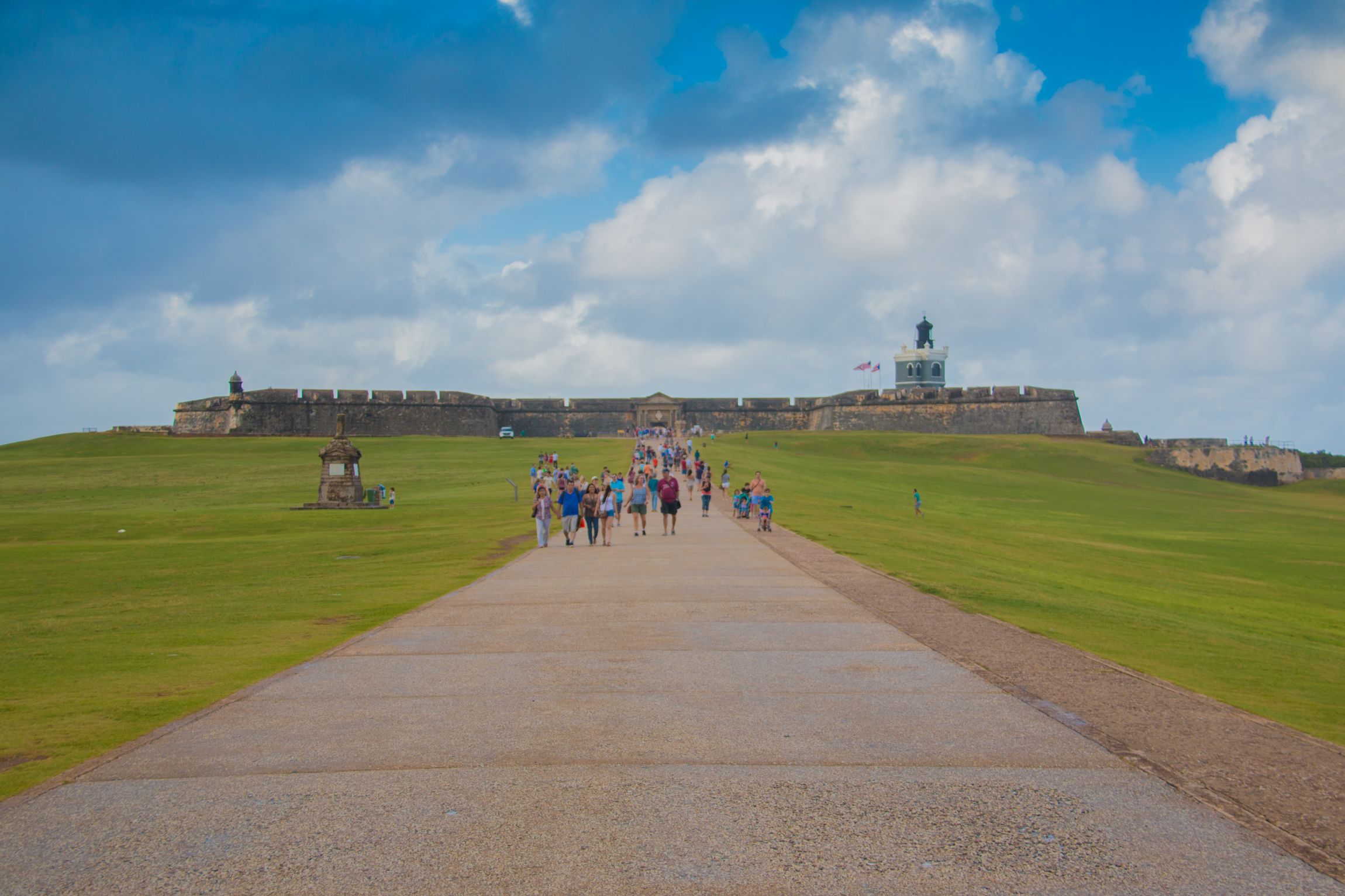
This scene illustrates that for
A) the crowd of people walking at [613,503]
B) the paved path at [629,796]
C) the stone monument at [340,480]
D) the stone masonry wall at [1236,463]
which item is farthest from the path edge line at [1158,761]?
the stone masonry wall at [1236,463]

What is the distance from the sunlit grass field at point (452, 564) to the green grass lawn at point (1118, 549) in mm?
78

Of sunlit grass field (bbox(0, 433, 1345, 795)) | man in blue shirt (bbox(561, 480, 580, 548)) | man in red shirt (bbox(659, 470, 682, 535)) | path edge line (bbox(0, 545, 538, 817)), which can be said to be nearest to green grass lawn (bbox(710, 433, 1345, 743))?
sunlit grass field (bbox(0, 433, 1345, 795))

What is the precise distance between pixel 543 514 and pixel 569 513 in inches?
25.7

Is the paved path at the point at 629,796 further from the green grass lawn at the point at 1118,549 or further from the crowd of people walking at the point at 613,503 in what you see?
the crowd of people walking at the point at 613,503

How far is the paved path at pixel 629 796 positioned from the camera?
144 inches

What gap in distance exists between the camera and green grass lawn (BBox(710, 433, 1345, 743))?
9070mm

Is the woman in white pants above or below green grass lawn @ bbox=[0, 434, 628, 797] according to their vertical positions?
above

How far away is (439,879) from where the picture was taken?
362cm

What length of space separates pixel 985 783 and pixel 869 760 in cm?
60

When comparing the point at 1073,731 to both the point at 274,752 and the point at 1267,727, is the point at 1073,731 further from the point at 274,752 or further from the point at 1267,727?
the point at 274,752

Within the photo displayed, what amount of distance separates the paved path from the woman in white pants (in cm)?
955

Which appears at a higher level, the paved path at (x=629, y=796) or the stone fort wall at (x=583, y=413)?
the stone fort wall at (x=583, y=413)

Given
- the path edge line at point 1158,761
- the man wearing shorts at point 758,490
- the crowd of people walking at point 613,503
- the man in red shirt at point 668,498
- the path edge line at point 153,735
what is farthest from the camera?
the man wearing shorts at point 758,490

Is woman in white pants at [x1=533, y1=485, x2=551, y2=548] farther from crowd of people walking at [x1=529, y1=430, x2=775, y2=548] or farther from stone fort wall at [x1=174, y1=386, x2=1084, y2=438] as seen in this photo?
stone fort wall at [x1=174, y1=386, x2=1084, y2=438]
